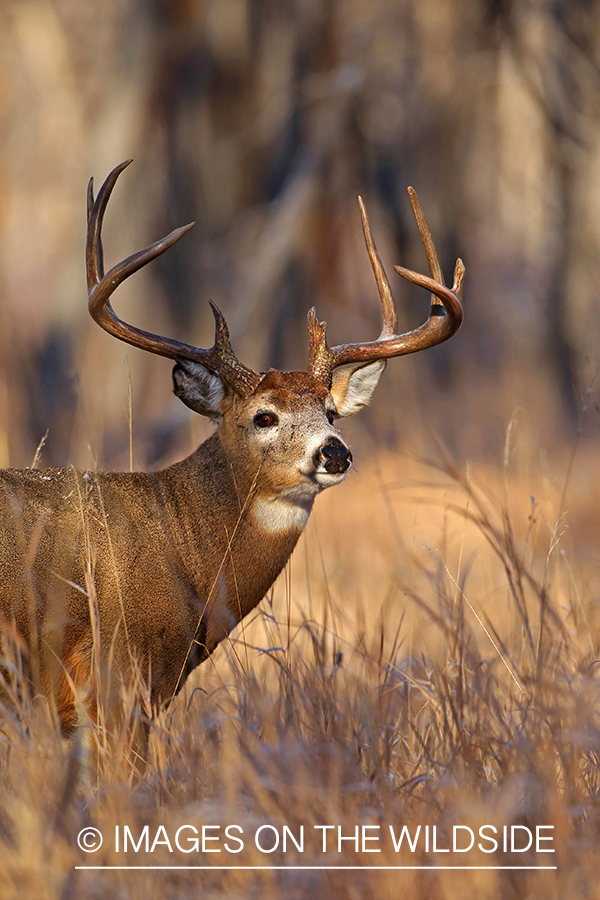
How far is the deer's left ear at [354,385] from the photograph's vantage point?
4.98 m

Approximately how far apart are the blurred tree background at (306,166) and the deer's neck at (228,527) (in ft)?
21.3

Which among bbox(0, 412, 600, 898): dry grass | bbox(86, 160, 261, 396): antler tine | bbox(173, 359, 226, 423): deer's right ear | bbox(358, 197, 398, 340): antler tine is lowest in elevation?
bbox(0, 412, 600, 898): dry grass

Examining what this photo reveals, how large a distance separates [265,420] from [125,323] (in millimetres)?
679

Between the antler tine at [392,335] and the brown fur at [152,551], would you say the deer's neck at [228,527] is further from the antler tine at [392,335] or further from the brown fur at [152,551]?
the antler tine at [392,335]

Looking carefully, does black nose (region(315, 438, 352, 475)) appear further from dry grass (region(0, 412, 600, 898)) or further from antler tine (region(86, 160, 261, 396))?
dry grass (region(0, 412, 600, 898))

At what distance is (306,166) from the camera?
1228 centimetres

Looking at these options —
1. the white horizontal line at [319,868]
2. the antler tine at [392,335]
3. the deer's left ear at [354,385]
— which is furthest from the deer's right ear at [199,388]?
the white horizontal line at [319,868]

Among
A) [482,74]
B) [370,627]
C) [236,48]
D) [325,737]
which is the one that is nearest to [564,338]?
[482,74]

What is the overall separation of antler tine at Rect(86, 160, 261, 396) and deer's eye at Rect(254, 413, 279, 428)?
5.3 inches

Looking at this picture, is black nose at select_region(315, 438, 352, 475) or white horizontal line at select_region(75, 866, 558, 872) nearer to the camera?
white horizontal line at select_region(75, 866, 558, 872)

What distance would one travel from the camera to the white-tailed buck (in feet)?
12.6

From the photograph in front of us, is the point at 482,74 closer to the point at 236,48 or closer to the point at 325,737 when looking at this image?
the point at 236,48

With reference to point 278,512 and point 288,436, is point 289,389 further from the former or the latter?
point 278,512

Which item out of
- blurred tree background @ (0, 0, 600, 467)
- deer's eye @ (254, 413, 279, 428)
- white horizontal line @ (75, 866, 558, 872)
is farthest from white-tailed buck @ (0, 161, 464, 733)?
blurred tree background @ (0, 0, 600, 467)
